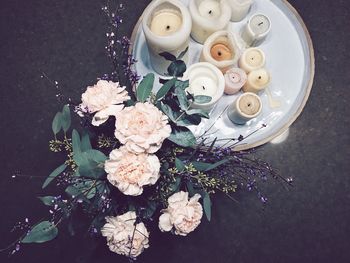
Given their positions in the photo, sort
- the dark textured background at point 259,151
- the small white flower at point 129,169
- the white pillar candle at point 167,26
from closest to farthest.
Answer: the small white flower at point 129,169 < the white pillar candle at point 167,26 < the dark textured background at point 259,151

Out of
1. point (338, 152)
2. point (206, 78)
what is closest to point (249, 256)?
point (338, 152)

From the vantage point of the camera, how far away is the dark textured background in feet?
2.71

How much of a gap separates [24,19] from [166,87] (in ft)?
1.78

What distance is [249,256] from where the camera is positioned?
0.83 metres

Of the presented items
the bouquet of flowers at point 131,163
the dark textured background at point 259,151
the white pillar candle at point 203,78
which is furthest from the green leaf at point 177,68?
the dark textured background at point 259,151

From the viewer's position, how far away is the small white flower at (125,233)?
0.49m

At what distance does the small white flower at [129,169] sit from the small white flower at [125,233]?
0.07 m

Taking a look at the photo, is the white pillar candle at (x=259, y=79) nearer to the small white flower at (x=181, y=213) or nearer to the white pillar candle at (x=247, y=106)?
the white pillar candle at (x=247, y=106)

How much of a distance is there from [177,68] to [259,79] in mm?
217

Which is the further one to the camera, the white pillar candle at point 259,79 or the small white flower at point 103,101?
the white pillar candle at point 259,79

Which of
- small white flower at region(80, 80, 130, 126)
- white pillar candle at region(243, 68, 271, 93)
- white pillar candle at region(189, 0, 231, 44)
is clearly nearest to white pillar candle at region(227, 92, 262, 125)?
white pillar candle at region(243, 68, 271, 93)

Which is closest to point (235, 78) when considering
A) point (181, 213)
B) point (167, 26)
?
point (167, 26)

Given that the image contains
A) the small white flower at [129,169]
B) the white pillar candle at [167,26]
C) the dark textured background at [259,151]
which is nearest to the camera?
the small white flower at [129,169]

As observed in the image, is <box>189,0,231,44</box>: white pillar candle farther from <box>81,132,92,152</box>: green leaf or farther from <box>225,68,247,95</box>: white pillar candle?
<box>81,132,92,152</box>: green leaf
